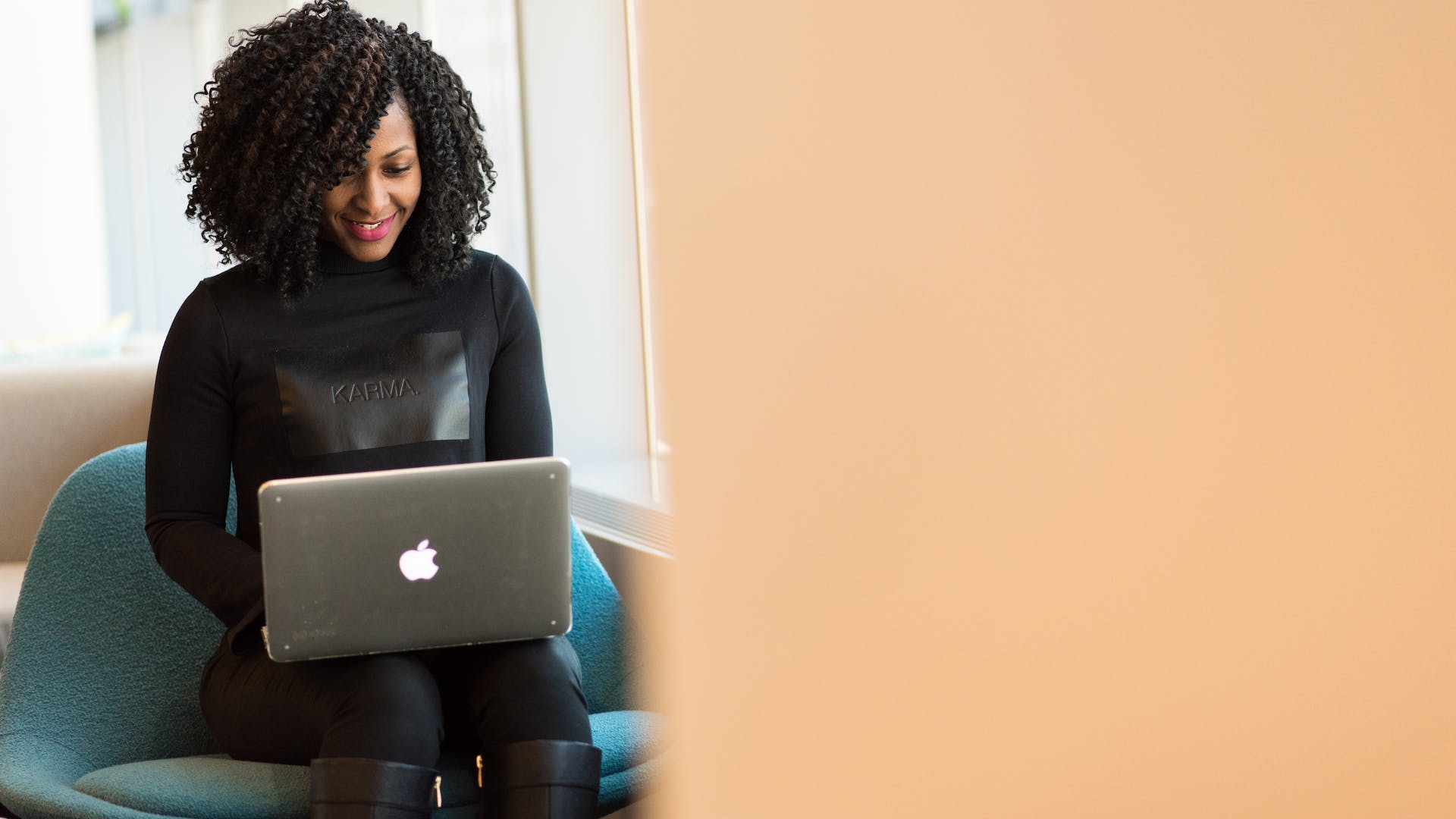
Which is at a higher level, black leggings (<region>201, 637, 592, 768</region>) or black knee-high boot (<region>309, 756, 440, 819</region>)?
black leggings (<region>201, 637, 592, 768</region>)

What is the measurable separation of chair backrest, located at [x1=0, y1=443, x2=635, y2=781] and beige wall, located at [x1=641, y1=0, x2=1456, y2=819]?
→ 1402 millimetres

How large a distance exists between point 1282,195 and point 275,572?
1.12 m

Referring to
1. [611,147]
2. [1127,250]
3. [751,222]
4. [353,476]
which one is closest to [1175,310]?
[1127,250]

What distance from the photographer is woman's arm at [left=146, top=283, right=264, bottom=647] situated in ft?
5.13

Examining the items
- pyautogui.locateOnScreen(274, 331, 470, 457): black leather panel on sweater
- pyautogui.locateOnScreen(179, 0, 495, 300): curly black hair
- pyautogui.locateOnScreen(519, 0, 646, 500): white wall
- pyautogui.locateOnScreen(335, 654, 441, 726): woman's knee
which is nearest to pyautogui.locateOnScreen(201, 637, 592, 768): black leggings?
pyautogui.locateOnScreen(335, 654, 441, 726): woman's knee

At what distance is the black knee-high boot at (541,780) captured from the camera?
136 centimetres

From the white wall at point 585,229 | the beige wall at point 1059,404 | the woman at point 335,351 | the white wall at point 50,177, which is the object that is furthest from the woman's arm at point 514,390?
the white wall at point 50,177

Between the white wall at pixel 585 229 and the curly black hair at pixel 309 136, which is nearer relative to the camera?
the curly black hair at pixel 309 136

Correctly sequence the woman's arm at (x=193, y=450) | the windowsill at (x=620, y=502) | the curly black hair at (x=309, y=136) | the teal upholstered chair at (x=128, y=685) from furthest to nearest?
the windowsill at (x=620, y=502) → the curly black hair at (x=309, y=136) → the woman's arm at (x=193, y=450) → the teal upholstered chair at (x=128, y=685)

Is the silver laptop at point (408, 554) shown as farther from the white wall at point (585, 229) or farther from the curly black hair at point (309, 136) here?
the white wall at point (585, 229)

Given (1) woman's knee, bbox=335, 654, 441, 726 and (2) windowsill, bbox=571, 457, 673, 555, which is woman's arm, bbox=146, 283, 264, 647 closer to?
(1) woman's knee, bbox=335, 654, 441, 726

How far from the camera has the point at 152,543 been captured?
1.60m

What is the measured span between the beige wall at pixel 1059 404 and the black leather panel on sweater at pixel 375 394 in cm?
132

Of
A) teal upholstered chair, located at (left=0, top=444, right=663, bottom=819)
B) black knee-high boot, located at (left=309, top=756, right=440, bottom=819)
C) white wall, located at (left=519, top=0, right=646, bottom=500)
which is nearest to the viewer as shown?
black knee-high boot, located at (left=309, top=756, right=440, bottom=819)
